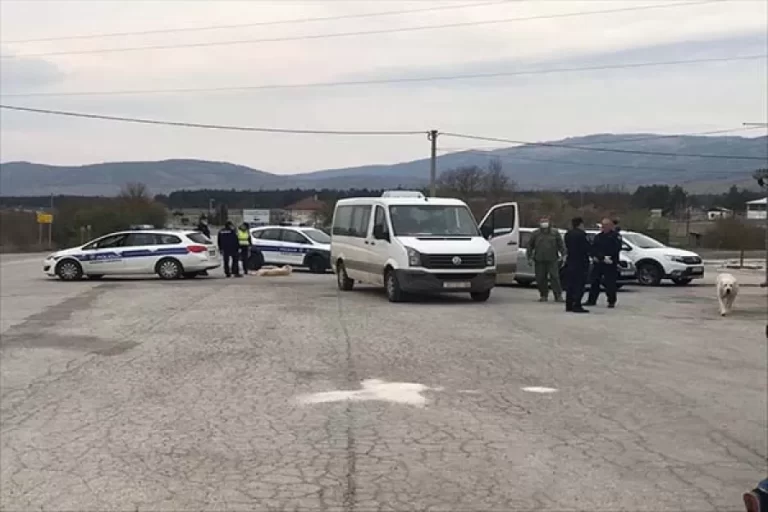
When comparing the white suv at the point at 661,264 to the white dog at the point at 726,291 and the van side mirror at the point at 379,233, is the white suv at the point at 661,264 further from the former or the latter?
the van side mirror at the point at 379,233

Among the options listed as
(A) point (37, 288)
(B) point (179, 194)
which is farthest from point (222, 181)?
(A) point (37, 288)

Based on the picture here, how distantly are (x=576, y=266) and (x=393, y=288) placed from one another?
3607 mm

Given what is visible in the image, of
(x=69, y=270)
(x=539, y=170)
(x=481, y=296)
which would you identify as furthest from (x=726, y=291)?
(x=539, y=170)

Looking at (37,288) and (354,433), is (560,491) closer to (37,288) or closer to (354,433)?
(354,433)

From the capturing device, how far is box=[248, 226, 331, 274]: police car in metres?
31.9

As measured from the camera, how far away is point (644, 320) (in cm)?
1722

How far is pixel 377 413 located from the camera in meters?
8.80

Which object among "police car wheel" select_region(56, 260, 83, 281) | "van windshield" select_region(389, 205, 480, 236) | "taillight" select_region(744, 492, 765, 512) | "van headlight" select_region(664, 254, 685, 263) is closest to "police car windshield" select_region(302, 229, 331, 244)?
"police car wheel" select_region(56, 260, 83, 281)

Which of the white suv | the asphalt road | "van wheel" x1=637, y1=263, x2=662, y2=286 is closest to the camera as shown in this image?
the asphalt road

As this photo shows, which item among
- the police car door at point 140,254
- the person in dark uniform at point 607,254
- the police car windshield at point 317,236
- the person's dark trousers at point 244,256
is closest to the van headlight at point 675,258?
the person in dark uniform at point 607,254

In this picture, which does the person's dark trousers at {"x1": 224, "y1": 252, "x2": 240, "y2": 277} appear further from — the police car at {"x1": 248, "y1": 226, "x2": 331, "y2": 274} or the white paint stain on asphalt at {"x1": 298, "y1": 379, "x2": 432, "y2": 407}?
the white paint stain on asphalt at {"x1": 298, "y1": 379, "x2": 432, "y2": 407}

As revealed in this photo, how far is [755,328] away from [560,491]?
449 inches

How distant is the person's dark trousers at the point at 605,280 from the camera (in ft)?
62.3

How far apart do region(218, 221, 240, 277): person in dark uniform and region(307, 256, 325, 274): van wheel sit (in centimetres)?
356
